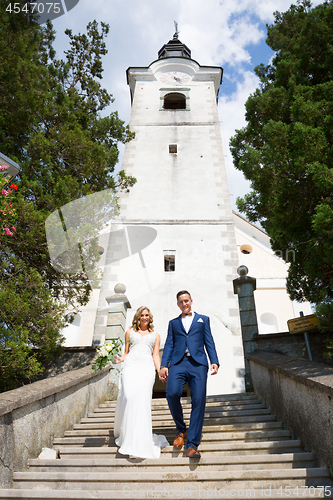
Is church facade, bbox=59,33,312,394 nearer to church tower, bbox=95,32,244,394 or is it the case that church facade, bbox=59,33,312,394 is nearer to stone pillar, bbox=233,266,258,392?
church tower, bbox=95,32,244,394

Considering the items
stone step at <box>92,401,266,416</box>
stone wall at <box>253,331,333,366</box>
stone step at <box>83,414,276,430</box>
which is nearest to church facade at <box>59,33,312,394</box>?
stone wall at <box>253,331,333,366</box>

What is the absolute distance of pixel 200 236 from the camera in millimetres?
11797

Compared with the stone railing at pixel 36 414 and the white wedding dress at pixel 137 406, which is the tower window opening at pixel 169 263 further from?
the white wedding dress at pixel 137 406

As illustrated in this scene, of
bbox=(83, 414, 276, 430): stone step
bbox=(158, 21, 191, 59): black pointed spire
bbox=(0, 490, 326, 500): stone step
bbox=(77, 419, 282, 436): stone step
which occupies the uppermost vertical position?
bbox=(158, 21, 191, 59): black pointed spire

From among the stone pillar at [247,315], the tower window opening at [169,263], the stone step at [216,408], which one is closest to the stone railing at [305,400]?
the stone step at [216,408]

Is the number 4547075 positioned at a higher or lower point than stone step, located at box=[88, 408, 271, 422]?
higher

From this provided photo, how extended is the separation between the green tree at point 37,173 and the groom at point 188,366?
125 inches

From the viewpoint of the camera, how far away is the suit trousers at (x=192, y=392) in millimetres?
3566

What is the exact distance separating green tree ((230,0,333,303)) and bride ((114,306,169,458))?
240 centimetres

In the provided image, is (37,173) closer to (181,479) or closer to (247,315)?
(247,315)

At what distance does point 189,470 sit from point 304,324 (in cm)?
355

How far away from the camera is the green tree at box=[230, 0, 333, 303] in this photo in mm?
4930

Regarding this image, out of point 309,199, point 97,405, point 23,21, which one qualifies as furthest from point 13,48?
point 97,405

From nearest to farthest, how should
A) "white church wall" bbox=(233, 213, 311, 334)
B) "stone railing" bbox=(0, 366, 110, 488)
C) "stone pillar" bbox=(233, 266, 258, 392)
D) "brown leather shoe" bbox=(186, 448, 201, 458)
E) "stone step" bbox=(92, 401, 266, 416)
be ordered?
"stone railing" bbox=(0, 366, 110, 488) < "brown leather shoe" bbox=(186, 448, 201, 458) < "stone step" bbox=(92, 401, 266, 416) < "stone pillar" bbox=(233, 266, 258, 392) < "white church wall" bbox=(233, 213, 311, 334)
